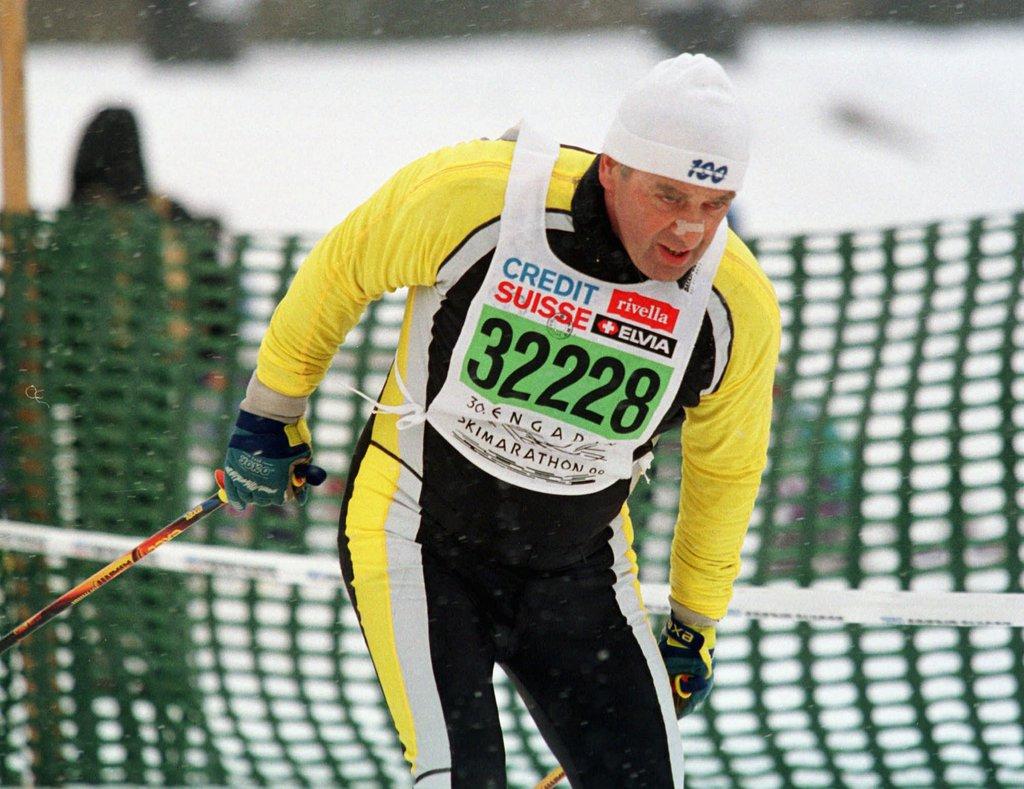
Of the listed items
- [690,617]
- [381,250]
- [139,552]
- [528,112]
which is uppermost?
[381,250]

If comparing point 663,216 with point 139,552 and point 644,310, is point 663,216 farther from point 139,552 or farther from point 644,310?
point 139,552

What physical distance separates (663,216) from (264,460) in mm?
1065

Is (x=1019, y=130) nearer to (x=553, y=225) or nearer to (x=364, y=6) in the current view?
(x=364, y=6)

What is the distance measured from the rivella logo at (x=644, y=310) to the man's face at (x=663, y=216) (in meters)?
0.06

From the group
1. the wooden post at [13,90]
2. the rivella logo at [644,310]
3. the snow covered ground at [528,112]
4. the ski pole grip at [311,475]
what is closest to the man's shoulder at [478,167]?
the rivella logo at [644,310]

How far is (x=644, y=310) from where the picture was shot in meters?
2.90

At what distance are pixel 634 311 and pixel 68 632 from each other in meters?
2.94

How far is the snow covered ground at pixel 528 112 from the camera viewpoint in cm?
1435

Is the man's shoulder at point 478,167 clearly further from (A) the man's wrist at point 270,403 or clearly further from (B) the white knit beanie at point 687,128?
(A) the man's wrist at point 270,403

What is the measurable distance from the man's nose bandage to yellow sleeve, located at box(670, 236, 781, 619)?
0.16m

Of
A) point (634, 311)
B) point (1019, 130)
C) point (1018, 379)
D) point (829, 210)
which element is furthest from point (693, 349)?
point (1019, 130)

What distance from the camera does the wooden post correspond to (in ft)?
16.1

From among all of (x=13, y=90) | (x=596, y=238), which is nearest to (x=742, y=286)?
(x=596, y=238)

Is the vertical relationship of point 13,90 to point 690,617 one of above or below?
above
